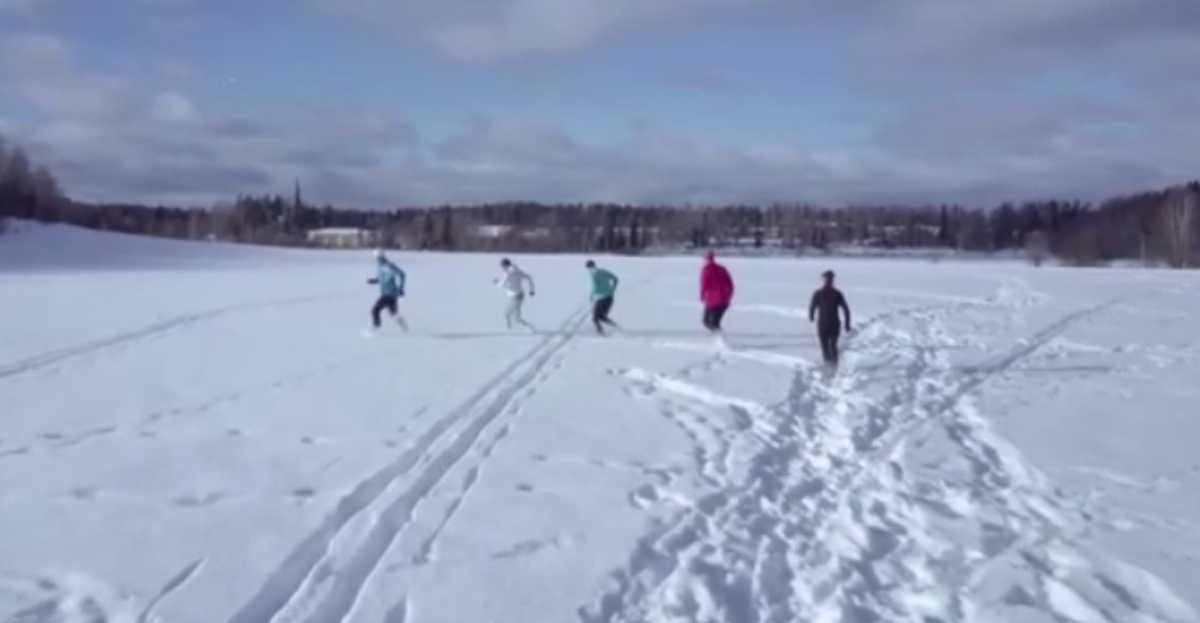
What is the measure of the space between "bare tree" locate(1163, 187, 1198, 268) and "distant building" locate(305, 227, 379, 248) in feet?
280

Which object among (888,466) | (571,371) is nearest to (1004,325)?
(571,371)

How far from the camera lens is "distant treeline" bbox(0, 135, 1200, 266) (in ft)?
320

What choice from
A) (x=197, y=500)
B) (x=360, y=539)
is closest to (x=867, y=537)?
(x=360, y=539)

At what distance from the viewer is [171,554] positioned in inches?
261

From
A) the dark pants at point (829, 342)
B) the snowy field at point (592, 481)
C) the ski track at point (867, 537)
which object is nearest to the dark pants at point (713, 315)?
the snowy field at point (592, 481)

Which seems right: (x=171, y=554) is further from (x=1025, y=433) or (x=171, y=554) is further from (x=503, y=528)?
(x=1025, y=433)

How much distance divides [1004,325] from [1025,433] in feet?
49.9

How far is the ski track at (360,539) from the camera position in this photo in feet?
18.9

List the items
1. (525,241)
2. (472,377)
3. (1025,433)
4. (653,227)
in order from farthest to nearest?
1. (653,227)
2. (525,241)
3. (472,377)
4. (1025,433)

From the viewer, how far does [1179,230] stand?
280 feet

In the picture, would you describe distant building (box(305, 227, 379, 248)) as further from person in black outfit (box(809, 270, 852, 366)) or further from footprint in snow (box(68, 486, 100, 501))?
footprint in snow (box(68, 486, 100, 501))

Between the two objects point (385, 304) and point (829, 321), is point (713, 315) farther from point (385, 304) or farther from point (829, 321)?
point (385, 304)

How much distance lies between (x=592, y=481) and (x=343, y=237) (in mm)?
136190

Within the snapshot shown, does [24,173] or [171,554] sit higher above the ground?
[24,173]
